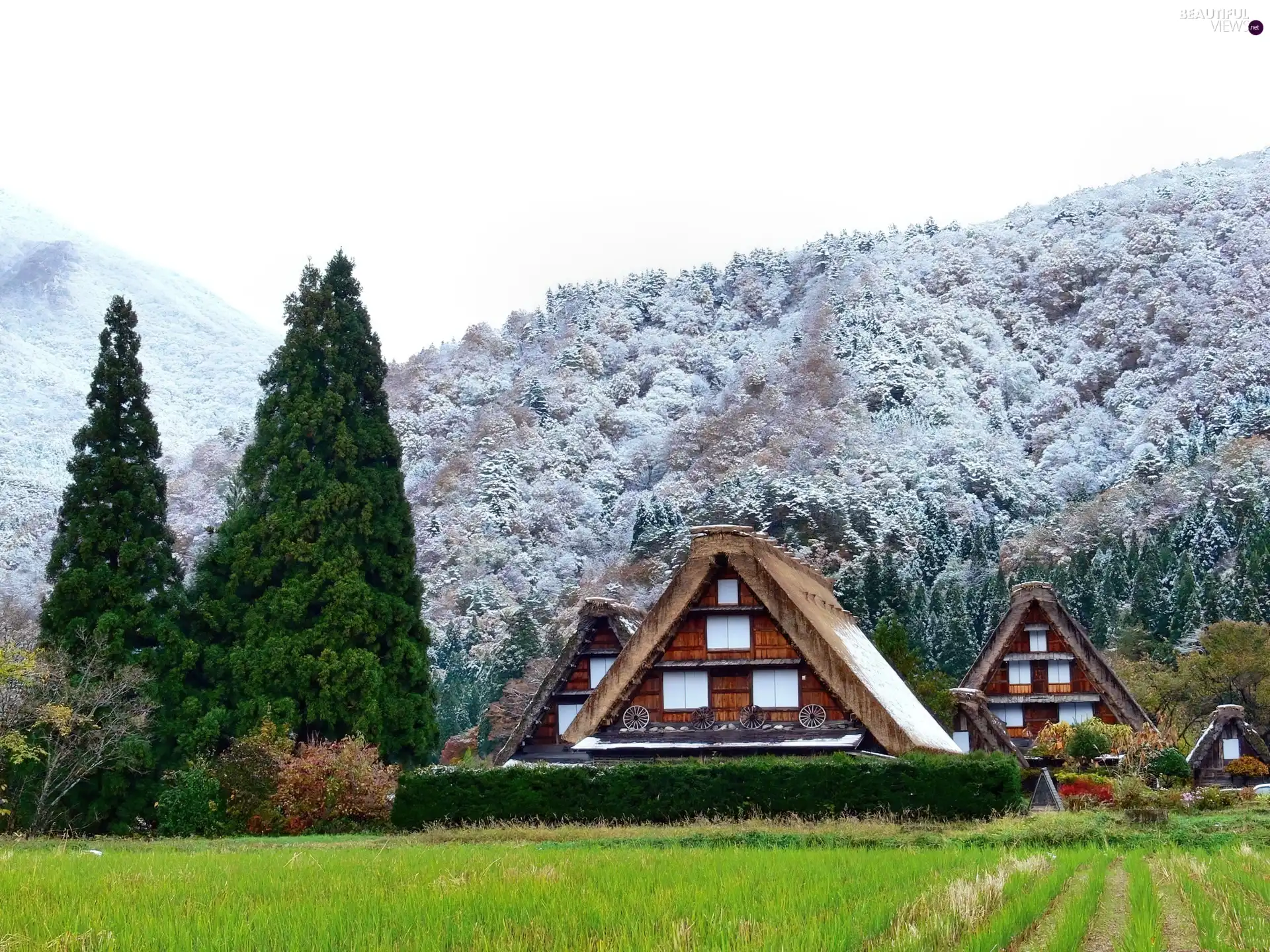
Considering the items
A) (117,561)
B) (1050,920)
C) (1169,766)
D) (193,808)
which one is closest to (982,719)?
(1169,766)

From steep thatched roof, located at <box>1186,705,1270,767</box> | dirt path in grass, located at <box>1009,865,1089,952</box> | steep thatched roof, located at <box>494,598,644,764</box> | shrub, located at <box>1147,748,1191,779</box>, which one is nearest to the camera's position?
dirt path in grass, located at <box>1009,865,1089,952</box>

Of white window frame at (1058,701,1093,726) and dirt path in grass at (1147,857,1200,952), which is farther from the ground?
white window frame at (1058,701,1093,726)

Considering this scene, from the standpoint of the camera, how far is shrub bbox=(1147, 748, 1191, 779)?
4053 centimetres

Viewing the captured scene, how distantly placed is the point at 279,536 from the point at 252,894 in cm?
2536


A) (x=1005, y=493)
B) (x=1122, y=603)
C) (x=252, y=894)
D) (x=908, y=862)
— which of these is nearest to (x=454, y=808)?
(x=908, y=862)

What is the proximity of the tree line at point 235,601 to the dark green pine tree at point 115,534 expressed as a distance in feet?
0.17

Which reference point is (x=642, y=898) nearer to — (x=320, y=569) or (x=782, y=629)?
(x=782, y=629)

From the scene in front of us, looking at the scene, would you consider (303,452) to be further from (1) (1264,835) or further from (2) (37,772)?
A: (1) (1264,835)

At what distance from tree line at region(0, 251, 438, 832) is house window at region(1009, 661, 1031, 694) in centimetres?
2478

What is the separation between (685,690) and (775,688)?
2273 millimetres

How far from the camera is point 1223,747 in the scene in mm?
54719

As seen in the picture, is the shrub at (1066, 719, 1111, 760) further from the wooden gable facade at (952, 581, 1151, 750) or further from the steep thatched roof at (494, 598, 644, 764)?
the steep thatched roof at (494, 598, 644, 764)

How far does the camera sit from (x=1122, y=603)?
81.4 m

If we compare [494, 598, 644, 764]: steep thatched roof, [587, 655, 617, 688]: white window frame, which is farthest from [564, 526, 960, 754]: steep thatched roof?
[587, 655, 617, 688]: white window frame
